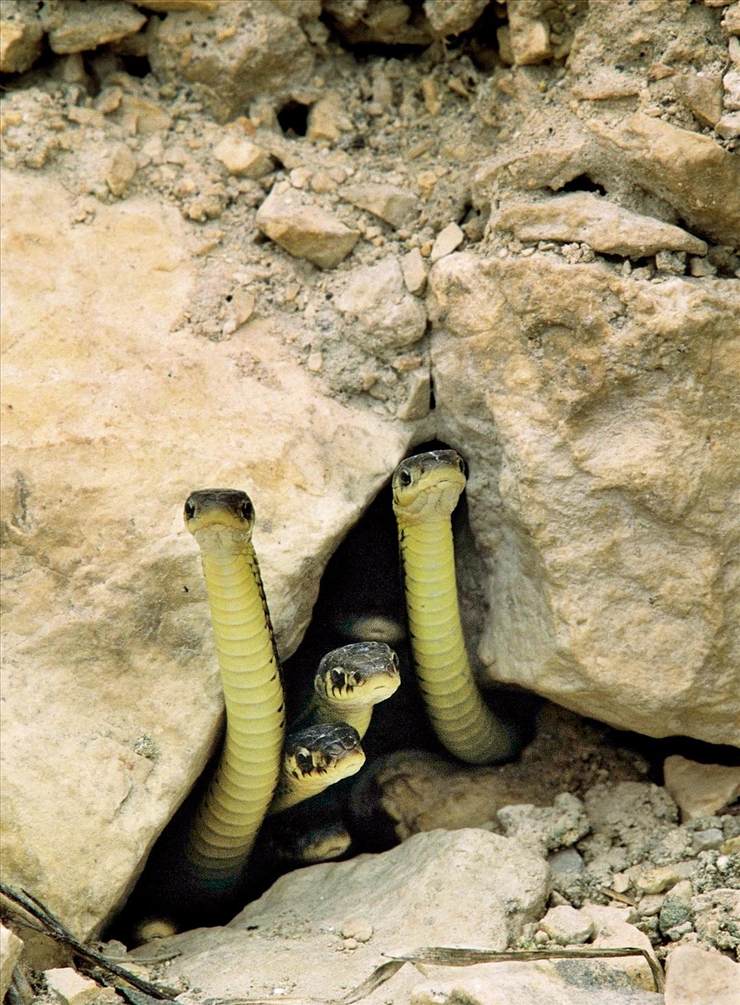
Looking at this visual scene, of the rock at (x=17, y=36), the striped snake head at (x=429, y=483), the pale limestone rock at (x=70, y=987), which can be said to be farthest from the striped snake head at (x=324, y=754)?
the rock at (x=17, y=36)

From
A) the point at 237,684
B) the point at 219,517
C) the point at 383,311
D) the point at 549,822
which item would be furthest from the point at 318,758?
the point at 383,311

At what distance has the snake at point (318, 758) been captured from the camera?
3754mm

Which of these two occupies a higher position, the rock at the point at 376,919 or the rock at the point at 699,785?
the rock at the point at 376,919

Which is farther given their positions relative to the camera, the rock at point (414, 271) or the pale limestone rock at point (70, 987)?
the rock at point (414, 271)

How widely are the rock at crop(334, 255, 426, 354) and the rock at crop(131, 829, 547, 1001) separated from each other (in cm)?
168

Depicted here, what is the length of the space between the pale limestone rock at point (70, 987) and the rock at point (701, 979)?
1.40 m

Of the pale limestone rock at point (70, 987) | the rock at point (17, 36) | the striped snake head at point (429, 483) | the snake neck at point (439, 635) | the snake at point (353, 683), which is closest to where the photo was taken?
the pale limestone rock at point (70, 987)

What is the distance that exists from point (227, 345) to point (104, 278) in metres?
0.49

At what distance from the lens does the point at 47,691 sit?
3627 mm

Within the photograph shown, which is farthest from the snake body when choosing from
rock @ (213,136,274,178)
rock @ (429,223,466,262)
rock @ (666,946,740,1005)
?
rock @ (666,946,740,1005)

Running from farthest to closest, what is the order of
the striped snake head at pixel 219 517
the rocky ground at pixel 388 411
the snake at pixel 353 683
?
the snake at pixel 353 683
the rocky ground at pixel 388 411
the striped snake head at pixel 219 517

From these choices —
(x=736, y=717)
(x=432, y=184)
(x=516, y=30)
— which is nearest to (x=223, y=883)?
(x=736, y=717)

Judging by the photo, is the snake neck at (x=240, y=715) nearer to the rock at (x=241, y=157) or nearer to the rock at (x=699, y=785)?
the rock at (x=699, y=785)

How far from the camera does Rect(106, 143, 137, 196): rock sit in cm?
414
